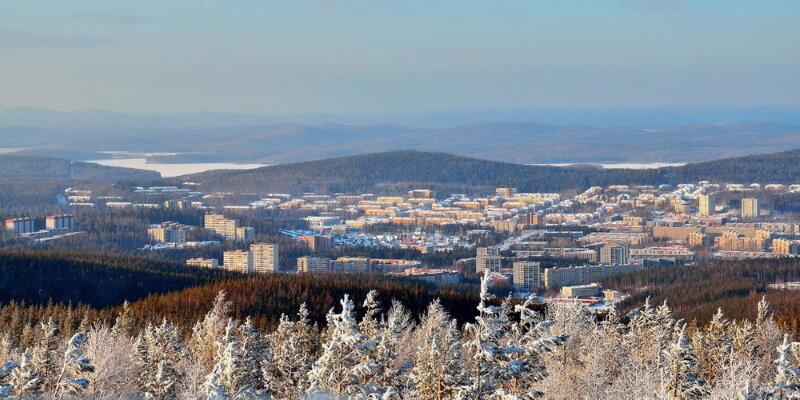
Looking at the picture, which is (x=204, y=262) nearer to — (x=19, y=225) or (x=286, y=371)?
(x=19, y=225)

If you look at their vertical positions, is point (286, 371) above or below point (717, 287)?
above

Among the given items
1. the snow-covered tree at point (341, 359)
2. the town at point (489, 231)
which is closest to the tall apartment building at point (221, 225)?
the town at point (489, 231)

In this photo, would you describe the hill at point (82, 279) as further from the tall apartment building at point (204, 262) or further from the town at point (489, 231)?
the tall apartment building at point (204, 262)

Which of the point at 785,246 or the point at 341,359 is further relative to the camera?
the point at 785,246

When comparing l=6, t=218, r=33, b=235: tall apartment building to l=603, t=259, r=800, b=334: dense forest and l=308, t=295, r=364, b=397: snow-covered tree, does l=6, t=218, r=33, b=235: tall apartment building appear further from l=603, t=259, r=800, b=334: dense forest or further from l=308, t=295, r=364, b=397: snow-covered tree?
l=308, t=295, r=364, b=397: snow-covered tree

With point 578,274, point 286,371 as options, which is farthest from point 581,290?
point 286,371
